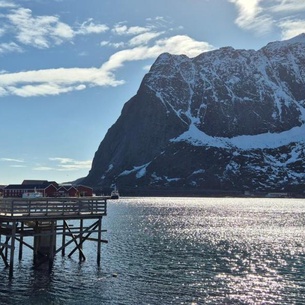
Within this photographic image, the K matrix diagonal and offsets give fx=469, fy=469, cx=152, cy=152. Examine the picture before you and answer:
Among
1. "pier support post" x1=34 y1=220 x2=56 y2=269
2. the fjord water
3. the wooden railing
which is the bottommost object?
the fjord water

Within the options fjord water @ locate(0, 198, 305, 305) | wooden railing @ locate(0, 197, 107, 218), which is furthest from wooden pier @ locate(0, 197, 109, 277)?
fjord water @ locate(0, 198, 305, 305)

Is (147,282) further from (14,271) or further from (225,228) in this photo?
(225,228)

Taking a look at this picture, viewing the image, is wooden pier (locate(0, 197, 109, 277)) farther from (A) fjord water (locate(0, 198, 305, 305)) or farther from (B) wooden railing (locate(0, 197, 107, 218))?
(A) fjord water (locate(0, 198, 305, 305))

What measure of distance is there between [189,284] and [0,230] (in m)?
19.0

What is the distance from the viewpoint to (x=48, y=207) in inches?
1711

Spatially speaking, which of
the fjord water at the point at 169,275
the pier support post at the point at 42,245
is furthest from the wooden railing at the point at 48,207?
the fjord water at the point at 169,275

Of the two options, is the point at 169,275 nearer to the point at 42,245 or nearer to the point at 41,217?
the point at 41,217

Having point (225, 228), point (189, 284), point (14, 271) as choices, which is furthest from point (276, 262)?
point (225, 228)

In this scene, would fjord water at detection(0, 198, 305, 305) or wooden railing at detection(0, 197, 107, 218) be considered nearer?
fjord water at detection(0, 198, 305, 305)

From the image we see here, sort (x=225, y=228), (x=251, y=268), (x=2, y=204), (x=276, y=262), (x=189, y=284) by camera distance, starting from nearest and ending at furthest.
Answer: (x=189, y=284) < (x=2, y=204) < (x=251, y=268) < (x=276, y=262) < (x=225, y=228)

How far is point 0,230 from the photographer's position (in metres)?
45.3

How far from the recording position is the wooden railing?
41.6m

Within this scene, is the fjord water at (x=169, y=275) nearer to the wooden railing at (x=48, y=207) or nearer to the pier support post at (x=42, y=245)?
the pier support post at (x=42, y=245)

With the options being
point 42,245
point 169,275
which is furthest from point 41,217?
point 169,275
